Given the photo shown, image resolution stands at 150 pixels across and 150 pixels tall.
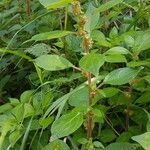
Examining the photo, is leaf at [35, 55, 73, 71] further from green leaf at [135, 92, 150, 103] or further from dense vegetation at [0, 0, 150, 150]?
green leaf at [135, 92, 150, 103]

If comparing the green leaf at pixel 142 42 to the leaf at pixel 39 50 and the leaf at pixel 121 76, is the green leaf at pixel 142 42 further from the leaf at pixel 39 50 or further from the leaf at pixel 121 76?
the leaf at pixel 39 50

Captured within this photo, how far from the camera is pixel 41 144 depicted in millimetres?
1110

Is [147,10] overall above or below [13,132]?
above

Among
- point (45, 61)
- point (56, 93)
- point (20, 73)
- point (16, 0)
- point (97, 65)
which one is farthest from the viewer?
point (16, 0)

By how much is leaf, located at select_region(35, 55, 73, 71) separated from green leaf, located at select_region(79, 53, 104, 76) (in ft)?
0.33

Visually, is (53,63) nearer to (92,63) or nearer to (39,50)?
(92,63)

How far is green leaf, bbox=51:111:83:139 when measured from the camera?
2.92ft

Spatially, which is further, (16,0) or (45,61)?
(16,0)

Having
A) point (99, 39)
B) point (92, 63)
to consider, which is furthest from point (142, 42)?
point (92, 63)

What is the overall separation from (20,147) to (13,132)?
5 centimetres

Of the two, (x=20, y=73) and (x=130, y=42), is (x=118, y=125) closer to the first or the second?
(x=130, y=42)

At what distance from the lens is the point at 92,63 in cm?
86

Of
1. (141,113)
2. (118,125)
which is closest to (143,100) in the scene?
(141,113)

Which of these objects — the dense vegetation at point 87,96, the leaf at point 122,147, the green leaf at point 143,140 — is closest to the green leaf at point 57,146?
the dense vegetation at point 87,96
